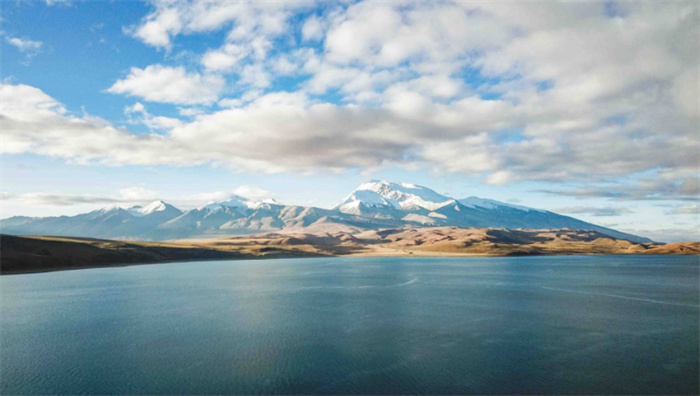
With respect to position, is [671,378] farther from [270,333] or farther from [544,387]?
[270,333]

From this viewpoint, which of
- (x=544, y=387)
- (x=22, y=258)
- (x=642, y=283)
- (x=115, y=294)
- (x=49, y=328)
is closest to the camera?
(x=544, y=387)

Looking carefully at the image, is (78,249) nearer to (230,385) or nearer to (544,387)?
(230,385)

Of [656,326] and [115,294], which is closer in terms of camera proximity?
[656,326]

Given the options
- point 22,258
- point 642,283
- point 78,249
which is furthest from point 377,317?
point 78,249

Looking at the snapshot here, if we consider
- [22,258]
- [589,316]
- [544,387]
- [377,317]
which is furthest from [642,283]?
[22,258]

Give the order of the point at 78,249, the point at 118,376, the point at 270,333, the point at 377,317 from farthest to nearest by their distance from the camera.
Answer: the point at 78,249 < the point at 377,317 < the point at 270,333 < the point at 118,376

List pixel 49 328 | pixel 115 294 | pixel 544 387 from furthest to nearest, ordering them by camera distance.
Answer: pixel 115 294
pixel 49 328
pixel 544 387
